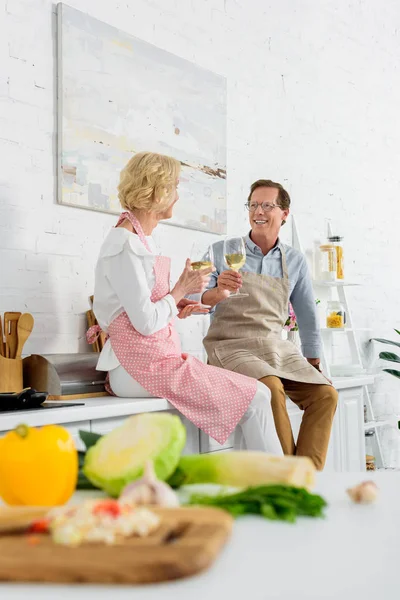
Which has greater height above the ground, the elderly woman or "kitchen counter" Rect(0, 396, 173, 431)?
the elderly woman

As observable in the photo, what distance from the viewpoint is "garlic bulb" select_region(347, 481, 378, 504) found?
93 centimetres

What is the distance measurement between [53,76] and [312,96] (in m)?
2.39

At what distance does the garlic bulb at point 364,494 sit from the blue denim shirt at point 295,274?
2.72 meters

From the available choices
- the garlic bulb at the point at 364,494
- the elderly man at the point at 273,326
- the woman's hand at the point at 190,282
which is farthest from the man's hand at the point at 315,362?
the garlic bulb at the point at 364,494

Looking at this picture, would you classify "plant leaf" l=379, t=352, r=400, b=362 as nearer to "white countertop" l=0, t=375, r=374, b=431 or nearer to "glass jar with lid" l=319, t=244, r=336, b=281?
"glass jar with lid" l=319, t=244, r=336, b=281

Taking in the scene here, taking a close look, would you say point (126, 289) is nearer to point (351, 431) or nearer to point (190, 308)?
point (190, 308)

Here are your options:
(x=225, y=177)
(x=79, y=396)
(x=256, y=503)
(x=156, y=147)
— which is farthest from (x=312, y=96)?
(x=256, y=503)

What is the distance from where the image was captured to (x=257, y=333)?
3600 millimetres

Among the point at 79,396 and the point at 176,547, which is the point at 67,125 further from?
the point at 176,547

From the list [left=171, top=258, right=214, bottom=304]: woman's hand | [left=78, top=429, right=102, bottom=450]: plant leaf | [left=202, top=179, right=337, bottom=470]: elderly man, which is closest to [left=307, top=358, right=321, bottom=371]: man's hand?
[left=202, top=179, right=337, bottom=470]: elderly man

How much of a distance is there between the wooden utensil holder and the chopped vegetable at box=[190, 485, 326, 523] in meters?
1.93

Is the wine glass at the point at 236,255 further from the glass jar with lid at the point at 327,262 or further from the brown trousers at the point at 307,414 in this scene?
the glass jar with lid at the point at 327,262

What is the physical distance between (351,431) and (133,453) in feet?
10.9

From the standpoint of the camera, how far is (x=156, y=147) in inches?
147
